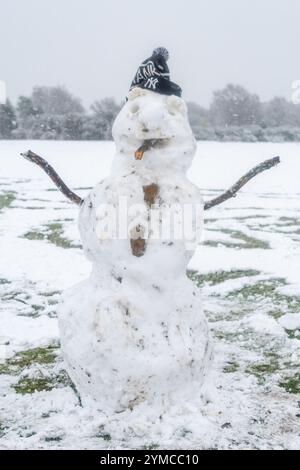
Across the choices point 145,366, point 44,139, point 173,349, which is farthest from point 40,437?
point 44,139

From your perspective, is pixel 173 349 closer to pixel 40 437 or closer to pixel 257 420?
pixel 257 420

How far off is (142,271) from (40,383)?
0.95 m

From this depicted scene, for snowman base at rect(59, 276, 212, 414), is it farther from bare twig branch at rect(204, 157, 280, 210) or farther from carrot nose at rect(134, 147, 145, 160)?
carrot nose at rect(134, 147, 145, 160)

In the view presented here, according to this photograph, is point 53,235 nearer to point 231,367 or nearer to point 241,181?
point 231,367

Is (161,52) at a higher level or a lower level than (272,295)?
higher

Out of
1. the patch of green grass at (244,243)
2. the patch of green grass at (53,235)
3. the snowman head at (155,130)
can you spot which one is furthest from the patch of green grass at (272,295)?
the patch of green grass at (53,235)

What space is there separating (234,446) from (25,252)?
4.22 meters

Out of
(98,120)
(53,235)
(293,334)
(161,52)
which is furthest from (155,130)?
(98,120)

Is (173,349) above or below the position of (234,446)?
above

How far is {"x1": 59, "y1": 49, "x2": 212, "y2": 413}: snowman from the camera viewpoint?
265cm

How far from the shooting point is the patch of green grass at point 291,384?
2957mm

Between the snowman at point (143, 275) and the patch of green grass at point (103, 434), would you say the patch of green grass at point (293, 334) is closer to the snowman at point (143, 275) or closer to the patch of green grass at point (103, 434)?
the snowman at point (143, 275)

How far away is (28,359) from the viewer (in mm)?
3400

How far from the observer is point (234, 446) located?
2.41 meters
